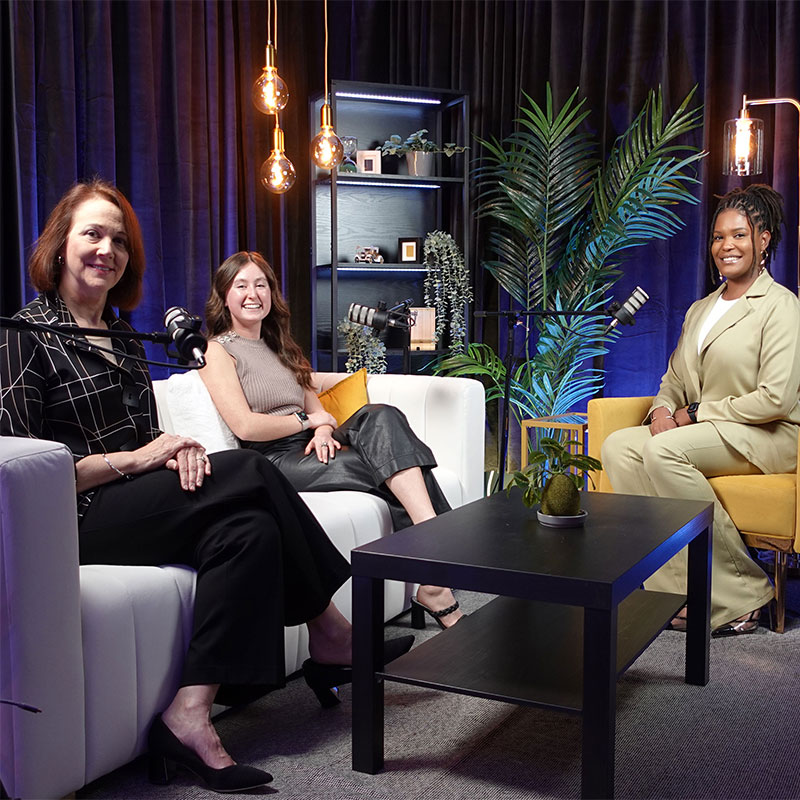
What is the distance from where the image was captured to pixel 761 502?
284 centimetres

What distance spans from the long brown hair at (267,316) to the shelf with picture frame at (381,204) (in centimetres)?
135

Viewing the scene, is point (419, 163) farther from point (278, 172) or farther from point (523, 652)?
point (523, 652)

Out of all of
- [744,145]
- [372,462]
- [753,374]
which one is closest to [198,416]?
[372,462]

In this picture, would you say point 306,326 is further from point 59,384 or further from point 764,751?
point 764,751

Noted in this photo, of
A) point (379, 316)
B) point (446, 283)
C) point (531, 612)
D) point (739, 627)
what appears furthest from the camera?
point (446, 283)

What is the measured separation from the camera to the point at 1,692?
5.17 ft

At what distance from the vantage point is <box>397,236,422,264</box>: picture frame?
4.92 metres

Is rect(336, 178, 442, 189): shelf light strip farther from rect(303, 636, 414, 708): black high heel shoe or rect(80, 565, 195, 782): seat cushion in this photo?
rect(80, 565, 195, 782): seat cushion

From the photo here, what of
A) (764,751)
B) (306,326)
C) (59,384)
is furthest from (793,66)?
(59,384)

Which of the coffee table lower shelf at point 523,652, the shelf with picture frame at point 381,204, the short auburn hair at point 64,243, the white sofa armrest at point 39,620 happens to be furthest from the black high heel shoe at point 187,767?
the shelf with picture frame at point 381,204

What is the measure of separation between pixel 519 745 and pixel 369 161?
3.36m

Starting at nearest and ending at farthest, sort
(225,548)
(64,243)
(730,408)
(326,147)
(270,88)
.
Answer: (225,548), (64,243), (730,408), (270,88), (326,147)

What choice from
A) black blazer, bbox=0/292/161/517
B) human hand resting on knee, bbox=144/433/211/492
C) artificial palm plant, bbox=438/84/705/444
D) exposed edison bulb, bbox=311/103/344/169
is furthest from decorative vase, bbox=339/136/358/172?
human hand resting on knee, bbox=144/433/211/492

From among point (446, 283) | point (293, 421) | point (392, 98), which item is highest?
point (392, 98)
